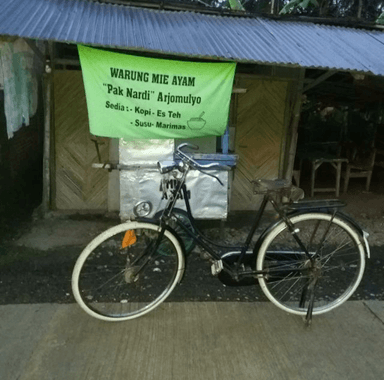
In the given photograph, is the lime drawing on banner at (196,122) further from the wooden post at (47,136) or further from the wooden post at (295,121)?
the wooden post at (47,136)

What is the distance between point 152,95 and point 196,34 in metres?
0.96

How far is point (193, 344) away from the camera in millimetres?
2996

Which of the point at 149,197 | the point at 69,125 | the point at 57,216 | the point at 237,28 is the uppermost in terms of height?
the point at 237,28

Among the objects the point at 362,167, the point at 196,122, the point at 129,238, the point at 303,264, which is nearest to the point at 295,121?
the point at 196,122

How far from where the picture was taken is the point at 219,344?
118 inches

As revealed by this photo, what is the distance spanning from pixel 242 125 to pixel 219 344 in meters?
4.07

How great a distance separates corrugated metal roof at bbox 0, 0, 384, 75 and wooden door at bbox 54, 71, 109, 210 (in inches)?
55.3

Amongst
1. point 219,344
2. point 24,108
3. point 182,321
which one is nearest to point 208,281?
point 182,321

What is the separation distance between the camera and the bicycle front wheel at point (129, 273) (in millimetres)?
2971

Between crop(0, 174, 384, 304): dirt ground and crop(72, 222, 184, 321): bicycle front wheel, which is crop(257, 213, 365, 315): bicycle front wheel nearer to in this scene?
crop(0, 174, 384, 304): dirt ground

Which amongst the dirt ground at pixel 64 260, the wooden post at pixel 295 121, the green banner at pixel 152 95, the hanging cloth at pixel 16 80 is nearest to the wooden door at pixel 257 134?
the wooden post at pixel 295 121

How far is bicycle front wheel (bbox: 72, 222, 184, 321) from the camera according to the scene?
297 cm

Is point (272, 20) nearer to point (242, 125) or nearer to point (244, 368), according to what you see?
point (242, 125)

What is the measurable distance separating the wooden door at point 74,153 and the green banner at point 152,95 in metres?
1.95
